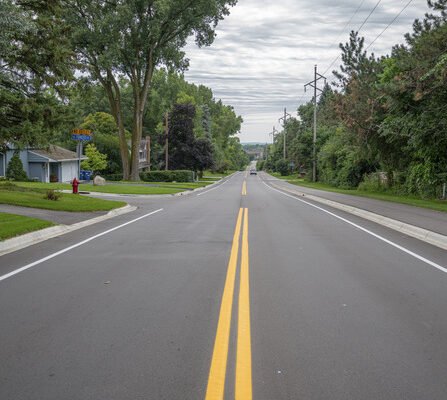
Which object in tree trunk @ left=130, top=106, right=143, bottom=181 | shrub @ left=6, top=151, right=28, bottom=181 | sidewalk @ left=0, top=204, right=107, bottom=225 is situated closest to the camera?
sidewalk @ left=0, top=204, right=107, bottom=225

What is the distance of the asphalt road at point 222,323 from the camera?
4.20 meters

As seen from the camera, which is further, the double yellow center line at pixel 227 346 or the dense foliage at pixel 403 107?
the dense foliage at pixel 403 107

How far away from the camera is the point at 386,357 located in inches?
190

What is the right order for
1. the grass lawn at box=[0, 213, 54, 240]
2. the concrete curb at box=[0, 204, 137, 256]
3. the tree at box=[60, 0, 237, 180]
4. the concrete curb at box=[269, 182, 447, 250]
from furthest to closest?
the tree at box=[60, 0, 237, 180] → the concrete curb at box=[269, 182, 447, 250] → the grass lawn at box=[0, 213, 54, 240] → the concrete curb at box=[0, 204, 137, 256]

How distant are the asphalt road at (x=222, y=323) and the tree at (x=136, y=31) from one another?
3318cm

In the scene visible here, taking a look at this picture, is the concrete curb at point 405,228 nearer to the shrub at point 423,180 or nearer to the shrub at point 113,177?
the shrub at point 423,180

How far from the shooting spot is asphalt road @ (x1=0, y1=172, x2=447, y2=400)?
165 inches

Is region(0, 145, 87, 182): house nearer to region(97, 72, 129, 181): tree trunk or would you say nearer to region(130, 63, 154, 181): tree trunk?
region(97, 72, 129, 181): tree trunk

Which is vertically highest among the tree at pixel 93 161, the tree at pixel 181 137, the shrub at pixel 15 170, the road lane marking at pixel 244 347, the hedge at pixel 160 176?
the tree at pixel 181 137

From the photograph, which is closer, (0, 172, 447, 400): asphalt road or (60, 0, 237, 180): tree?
(0, 172, 447, 400): asphalt road

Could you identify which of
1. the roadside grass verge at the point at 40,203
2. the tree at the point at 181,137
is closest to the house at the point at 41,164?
the tree at the point at 181,137

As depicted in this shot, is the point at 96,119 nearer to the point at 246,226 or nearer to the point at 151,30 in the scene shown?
the point at 151,30

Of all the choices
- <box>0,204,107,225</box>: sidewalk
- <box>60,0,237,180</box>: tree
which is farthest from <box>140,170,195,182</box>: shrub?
<box>0,204,107,225</box>: sidewalk

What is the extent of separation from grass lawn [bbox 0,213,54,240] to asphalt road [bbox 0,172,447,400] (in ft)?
6.48
